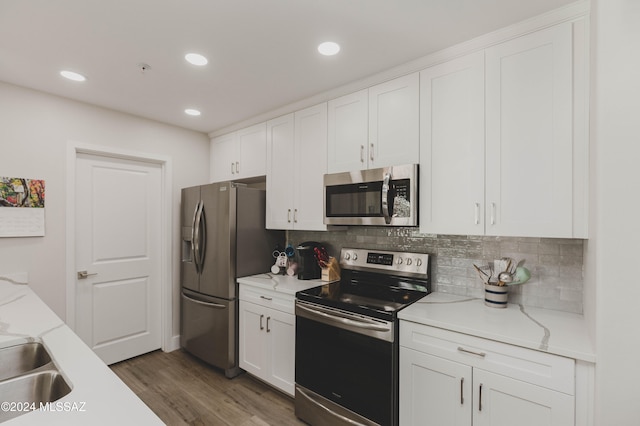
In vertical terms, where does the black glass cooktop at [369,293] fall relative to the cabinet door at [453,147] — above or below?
Result: below

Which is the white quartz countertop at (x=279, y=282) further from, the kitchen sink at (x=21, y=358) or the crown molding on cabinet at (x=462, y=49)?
the crown molding on cabinet at (x=462, y=49)

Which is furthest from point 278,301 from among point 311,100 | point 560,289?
point 560,289

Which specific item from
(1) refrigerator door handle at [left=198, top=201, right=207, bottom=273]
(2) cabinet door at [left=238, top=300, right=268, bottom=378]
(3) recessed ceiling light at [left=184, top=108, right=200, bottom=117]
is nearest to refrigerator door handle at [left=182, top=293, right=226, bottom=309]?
(2) cabinet door at [left=238, top=300, right=268, bottom=378]

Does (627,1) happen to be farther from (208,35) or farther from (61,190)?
(61,190)

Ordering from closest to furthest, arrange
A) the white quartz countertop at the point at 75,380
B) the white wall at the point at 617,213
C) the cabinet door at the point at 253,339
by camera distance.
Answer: the white quartz countertop at the point at 75,380
the white wall at the point at 617,213
the cabinet door at the point at 253,339

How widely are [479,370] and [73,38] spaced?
2825 mm

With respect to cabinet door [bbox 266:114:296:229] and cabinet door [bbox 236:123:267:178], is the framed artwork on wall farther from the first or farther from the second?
cabinet door [bbox 266:114:296:229]

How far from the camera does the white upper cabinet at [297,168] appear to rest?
2582 millimetres

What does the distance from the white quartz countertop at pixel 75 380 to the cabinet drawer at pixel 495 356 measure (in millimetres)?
Answer: 1327

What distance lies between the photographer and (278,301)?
8.04ft

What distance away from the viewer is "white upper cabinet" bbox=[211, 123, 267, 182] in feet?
10.1

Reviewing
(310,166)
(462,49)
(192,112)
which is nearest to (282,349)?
(310,166)

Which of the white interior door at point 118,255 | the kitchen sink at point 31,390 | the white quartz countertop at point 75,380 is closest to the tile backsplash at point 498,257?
the white quartz countertop at point 75,380

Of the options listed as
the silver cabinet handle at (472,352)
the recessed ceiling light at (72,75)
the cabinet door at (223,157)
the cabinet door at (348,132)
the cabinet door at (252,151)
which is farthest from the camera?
the cabinet door at (223,157)
